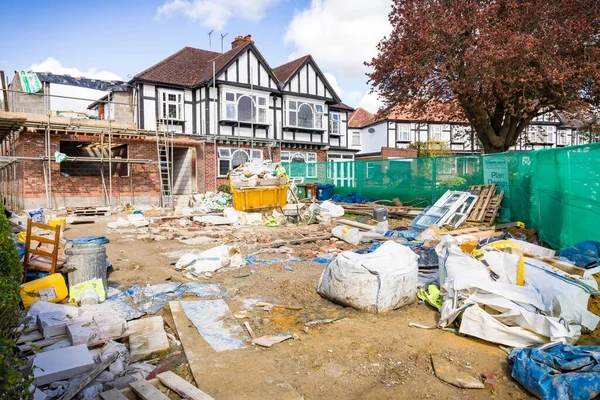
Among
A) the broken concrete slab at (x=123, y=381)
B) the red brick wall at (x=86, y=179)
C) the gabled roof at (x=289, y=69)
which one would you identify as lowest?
the broken concrete slab at (x=123, y=381)

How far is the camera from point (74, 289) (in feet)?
18.0

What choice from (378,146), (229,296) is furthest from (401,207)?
(378,146)

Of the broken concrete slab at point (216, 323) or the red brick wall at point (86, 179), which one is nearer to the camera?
the broken concrete slab at point (216, 323)

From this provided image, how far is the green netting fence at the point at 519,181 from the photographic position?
6672mm

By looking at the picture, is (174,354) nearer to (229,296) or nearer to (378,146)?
(229,296)

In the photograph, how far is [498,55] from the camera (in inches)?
463

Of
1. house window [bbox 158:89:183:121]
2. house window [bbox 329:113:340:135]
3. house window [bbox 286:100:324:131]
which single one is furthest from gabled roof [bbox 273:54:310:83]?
house window [bbox 158:89:183:121]

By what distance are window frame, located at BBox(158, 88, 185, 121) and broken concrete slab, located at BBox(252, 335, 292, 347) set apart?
1829 centimetres

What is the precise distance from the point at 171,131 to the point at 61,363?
695 inches

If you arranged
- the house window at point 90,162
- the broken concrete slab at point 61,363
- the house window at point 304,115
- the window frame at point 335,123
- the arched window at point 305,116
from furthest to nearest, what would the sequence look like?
the window frame at point 335,123
the arched window at point 305,116
the house window at point 304,115
the house window at point 90,162
the broken concrete slab at point 61,363

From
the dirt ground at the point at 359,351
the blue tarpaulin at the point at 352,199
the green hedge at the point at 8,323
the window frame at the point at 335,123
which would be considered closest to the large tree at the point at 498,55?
the blue tarpaulin at the point at 352,199

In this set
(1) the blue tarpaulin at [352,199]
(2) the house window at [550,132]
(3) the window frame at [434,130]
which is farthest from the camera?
(2) the house window at [550,132]

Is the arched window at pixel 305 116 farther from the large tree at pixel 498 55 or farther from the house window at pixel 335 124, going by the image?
the large tree at pixel 498 55

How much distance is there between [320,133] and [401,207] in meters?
12.7
